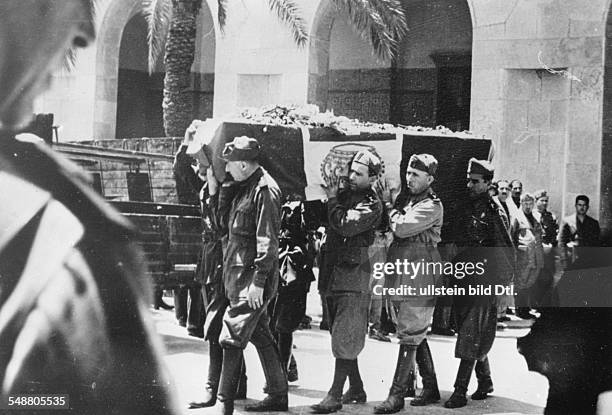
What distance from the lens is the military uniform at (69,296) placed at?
5184 millimetres

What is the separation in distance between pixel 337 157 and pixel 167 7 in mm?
1873

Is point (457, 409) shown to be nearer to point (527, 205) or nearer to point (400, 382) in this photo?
point (400, 382)

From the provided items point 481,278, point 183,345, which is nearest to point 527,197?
point 481,278

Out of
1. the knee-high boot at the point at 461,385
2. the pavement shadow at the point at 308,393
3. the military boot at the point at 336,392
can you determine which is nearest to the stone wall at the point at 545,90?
the knee-high boot at the point at 461,385

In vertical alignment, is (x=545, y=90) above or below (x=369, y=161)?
above

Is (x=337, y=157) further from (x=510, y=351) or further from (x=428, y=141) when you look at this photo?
(x=510, y=351)

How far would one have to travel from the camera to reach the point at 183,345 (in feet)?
19.6

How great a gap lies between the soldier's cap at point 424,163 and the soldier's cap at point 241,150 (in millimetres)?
1072

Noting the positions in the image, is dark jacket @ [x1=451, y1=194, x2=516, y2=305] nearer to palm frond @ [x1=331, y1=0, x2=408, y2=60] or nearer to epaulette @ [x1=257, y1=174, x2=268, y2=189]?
epaulette @ [x1=257, y1=174, x2=268, y2=189]

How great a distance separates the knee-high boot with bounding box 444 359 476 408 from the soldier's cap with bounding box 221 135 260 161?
1.90 m

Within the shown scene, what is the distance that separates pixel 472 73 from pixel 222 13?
2.46 meters

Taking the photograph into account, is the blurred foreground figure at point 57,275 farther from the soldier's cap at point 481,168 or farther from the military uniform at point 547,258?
the military uniform at point 547,258

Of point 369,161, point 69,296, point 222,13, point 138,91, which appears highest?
point 222,13

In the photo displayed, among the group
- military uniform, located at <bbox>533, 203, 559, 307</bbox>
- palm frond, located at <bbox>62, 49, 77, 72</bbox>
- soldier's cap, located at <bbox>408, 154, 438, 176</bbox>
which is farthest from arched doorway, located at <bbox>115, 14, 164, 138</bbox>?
military uniform, located at <bbox>533, 203, 559, 307</bbox>
